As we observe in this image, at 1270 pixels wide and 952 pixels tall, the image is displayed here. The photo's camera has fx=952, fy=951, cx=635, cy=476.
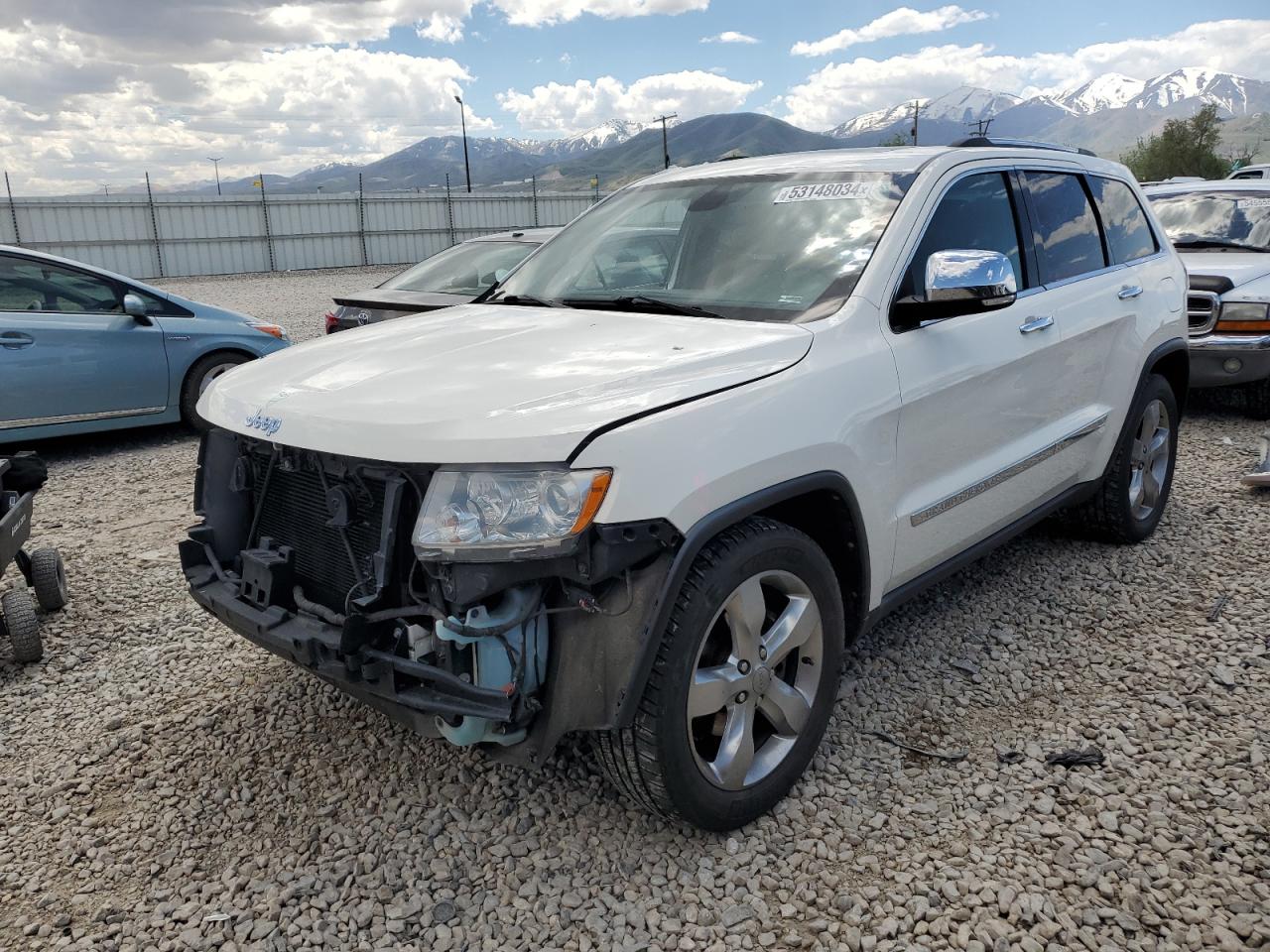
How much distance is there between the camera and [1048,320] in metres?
3.68

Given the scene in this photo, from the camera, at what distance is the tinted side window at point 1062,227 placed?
386cm

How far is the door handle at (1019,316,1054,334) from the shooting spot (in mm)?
3521

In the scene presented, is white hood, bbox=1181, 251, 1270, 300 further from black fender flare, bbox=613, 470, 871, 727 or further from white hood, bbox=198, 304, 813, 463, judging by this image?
black fender flare, bbox=613, 470, 871, 727

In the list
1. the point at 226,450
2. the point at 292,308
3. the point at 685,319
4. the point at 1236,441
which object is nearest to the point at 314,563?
the point at 226,450

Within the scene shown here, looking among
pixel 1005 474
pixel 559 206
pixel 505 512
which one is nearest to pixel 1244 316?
pixel 1005 474

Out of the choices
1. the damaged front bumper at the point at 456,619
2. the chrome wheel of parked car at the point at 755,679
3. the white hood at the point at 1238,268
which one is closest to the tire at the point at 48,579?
the damaged front bumper at the point at 456,619

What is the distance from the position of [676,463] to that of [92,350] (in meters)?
6.32

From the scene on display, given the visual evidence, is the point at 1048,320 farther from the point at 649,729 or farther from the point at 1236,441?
the point at 1236,441

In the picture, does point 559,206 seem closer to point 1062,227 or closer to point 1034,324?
point 1062,227

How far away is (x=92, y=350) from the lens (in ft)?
23.0

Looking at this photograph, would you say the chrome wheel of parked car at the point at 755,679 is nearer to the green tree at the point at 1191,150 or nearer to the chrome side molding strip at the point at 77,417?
the chrome side molding strip at the point at 77,417

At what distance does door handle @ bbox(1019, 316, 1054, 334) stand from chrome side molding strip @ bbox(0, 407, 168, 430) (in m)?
6.50

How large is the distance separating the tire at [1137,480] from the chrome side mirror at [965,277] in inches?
73.1

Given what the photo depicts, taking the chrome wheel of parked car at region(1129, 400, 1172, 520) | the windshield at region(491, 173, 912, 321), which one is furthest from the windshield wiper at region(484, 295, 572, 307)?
the chrome wheel of parked car at region(1129, 400, 1172, 520)
